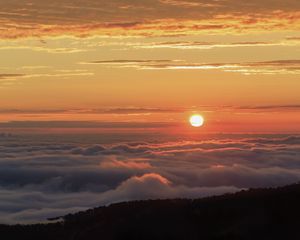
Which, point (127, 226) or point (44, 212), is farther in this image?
point (44, 212)

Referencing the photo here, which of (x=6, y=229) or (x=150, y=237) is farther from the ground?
(x=6, y=229)

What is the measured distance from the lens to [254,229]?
2835 inches

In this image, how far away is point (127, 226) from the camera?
80375 millimetres

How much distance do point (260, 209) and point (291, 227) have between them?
7.30 meters

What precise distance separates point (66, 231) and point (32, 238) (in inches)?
238

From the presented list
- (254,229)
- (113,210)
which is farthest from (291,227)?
(113,210)

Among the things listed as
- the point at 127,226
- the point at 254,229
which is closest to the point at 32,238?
the point at 127,226

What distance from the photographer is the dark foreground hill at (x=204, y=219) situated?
239ft

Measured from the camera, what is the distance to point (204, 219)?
80000 millimetres

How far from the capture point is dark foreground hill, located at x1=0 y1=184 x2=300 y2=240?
239 ft

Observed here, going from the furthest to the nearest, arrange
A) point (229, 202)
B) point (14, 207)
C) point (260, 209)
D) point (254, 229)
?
point (14, 207)
point (229, 202)
point (260, 209)
point (254, 229)

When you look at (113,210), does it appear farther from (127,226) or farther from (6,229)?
(6,229)

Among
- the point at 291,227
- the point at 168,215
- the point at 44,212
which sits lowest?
the point at 291,227

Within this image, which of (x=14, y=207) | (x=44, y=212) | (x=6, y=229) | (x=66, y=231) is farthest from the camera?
(x=14, y=207)
